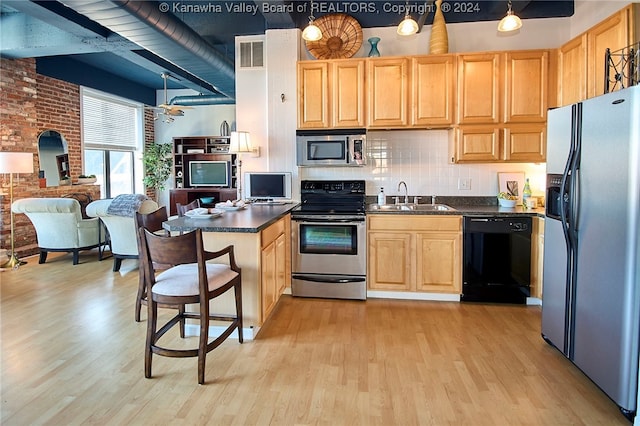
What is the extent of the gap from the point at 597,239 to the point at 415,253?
177 centimetres

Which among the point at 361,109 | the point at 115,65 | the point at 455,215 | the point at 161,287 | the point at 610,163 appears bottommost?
the point at 161,287

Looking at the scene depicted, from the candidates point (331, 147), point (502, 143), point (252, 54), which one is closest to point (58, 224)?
point (252, 54)

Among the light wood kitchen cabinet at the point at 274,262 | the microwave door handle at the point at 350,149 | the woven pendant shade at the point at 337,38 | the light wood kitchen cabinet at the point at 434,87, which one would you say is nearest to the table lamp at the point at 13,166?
the light wood kitchen cabinet at the point at 274,262

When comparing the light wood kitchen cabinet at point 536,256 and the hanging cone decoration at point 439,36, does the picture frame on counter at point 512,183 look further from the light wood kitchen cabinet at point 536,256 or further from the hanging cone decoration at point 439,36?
the hanging cone decoration at point 439,36

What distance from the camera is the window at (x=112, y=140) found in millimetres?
7406

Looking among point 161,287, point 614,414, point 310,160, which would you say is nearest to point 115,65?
point 310,160

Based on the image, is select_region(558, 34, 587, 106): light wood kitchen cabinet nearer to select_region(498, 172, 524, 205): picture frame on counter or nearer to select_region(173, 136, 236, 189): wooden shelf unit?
select_region(498, 172, 524, 205): picture frame on counter

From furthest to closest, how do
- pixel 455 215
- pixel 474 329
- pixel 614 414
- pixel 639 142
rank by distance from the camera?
pixel 455 215 < pixel 474 329 < pixel 614 414 < pixel 639 142

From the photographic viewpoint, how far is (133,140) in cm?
877

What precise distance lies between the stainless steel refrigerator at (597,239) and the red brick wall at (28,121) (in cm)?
660

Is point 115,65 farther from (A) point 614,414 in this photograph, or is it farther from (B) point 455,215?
(A) point 614,414

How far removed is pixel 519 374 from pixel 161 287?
227cm

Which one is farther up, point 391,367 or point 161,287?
point 161,287

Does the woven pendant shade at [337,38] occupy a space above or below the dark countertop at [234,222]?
above
